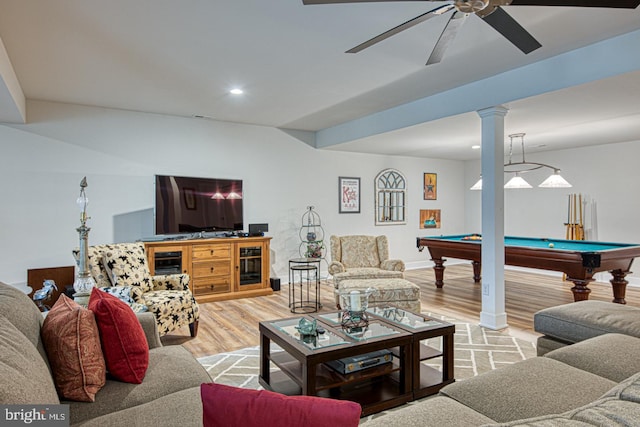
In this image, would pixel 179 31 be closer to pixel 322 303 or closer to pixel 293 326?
pixel 293 326

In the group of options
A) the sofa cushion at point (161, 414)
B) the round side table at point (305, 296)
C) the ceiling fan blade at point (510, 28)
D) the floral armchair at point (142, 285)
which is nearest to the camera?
the sofa cushion at point (161, 414)

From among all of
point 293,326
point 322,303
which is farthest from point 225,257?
point 293,326

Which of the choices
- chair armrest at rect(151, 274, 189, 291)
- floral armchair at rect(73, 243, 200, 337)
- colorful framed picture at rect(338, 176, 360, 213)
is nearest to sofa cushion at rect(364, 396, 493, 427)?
floral armchair at rect(73, 243, 200, 337)

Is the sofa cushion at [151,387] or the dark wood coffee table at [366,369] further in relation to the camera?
the dark wood coffee table at [366,369]

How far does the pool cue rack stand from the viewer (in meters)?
6.65

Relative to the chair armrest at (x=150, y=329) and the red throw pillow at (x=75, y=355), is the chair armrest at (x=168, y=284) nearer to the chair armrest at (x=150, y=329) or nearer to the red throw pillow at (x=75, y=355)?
the chair armrest at (x=150, y=329)

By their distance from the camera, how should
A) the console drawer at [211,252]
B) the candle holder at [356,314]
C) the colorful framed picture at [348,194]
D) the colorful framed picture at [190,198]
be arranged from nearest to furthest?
1. the candle holder at [356,314]
2. the console drawer at [211,252]
3. the colorful framed picture at [190,198]
4. the colorful framed picture at [348,194]

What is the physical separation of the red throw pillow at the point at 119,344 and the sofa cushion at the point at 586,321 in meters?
2.55

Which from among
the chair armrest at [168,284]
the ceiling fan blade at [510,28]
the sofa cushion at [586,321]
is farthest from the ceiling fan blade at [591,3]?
the chair armrest at [168,284]

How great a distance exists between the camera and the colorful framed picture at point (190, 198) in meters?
5.35

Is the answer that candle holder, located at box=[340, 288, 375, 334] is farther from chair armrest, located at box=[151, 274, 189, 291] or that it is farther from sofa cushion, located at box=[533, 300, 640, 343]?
chair armrest, located at box=[151, 274, 189, 291]

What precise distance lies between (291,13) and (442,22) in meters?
1.07

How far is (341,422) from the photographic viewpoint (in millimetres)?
759

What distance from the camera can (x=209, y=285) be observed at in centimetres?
532
